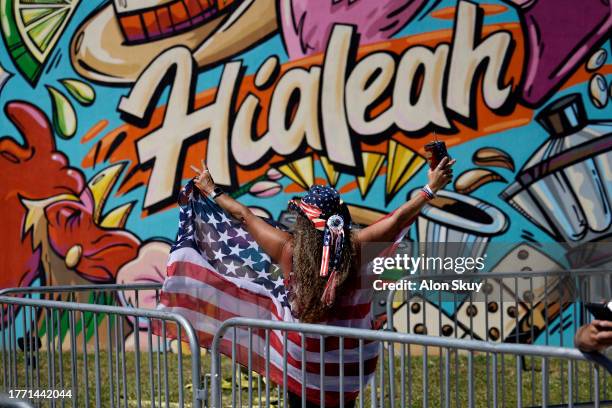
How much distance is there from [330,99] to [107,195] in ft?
9.11

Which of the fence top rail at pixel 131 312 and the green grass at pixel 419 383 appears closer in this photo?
the fence top rail at pixel 131 312

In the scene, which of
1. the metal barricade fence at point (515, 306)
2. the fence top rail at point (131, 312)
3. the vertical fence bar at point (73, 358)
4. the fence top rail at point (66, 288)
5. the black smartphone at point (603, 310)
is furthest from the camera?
the metal barricade fence at point (515, 306)

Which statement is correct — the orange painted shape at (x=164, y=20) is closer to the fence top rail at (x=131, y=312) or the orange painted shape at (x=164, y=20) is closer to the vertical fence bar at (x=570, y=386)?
the fence top rail at (x=131, y=312)

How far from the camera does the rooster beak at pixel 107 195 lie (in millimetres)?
11852

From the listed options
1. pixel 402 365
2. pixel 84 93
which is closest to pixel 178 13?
pixel 84 93

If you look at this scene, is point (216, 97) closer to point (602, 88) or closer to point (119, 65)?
point (119, 65)

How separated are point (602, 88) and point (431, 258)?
2.58 m

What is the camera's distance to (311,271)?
18.5ft

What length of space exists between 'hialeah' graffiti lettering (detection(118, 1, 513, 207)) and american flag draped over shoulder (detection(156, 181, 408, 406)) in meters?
4.82

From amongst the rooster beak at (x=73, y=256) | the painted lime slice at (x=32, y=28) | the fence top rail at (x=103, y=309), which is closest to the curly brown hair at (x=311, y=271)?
the fence top rail at (x=103, y=309)

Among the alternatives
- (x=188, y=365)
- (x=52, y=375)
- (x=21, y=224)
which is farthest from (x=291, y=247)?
(x=21, y=224)

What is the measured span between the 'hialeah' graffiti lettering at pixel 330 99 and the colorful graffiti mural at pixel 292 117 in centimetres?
2

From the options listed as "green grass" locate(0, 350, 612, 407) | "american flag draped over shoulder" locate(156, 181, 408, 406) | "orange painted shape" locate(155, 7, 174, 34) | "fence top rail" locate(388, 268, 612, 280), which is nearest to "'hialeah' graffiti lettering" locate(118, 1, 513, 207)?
"orange painted shape" locate(155, 7, 174, 34)

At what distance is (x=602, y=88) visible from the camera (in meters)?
11.1
